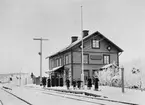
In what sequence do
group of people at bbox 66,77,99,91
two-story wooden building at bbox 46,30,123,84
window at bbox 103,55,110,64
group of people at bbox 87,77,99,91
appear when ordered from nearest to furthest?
group of people at bbox 87,77,99,91, group of people at bbox 66,77,99,91, two-story wooden building at bbox 46,30,123,84, window at bbox 103,55,110,64

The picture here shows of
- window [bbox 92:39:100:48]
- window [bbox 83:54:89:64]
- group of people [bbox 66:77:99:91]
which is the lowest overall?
group of people [bbox 66:77:99:91]

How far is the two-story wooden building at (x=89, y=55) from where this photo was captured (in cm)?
5153

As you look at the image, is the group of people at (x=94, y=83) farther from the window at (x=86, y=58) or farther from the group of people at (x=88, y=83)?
the window at (x=86, y=58)

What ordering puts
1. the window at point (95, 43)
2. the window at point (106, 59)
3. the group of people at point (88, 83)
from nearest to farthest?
the group of people at point (88, 83) → the window at point (95, 43) → the window at point (106, 59)

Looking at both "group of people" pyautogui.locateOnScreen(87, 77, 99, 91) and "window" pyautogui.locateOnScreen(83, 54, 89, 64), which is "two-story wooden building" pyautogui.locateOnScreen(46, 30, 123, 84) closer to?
"window" pyautogui.locateOnScreen(83, 54, 89, 64)

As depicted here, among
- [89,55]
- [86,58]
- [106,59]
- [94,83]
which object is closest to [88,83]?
[94,83]

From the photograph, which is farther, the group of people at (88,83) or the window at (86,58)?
the window at (86,58)

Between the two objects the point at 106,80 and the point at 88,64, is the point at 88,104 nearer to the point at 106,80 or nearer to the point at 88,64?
the point at 106,80

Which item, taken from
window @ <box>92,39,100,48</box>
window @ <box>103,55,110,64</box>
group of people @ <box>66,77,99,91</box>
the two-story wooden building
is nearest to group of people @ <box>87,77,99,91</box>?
group of people @ <box>66,77,99,91</box>

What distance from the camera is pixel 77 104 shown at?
50.2 feet

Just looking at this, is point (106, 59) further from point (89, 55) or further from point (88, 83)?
point (88, 83)

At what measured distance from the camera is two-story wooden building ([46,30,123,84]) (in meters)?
51.5

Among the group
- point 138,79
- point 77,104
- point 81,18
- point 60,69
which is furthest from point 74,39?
point 77,104

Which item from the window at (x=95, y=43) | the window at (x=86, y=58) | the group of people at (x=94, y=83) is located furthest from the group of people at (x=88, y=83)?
the window at (x=95, y=43)
